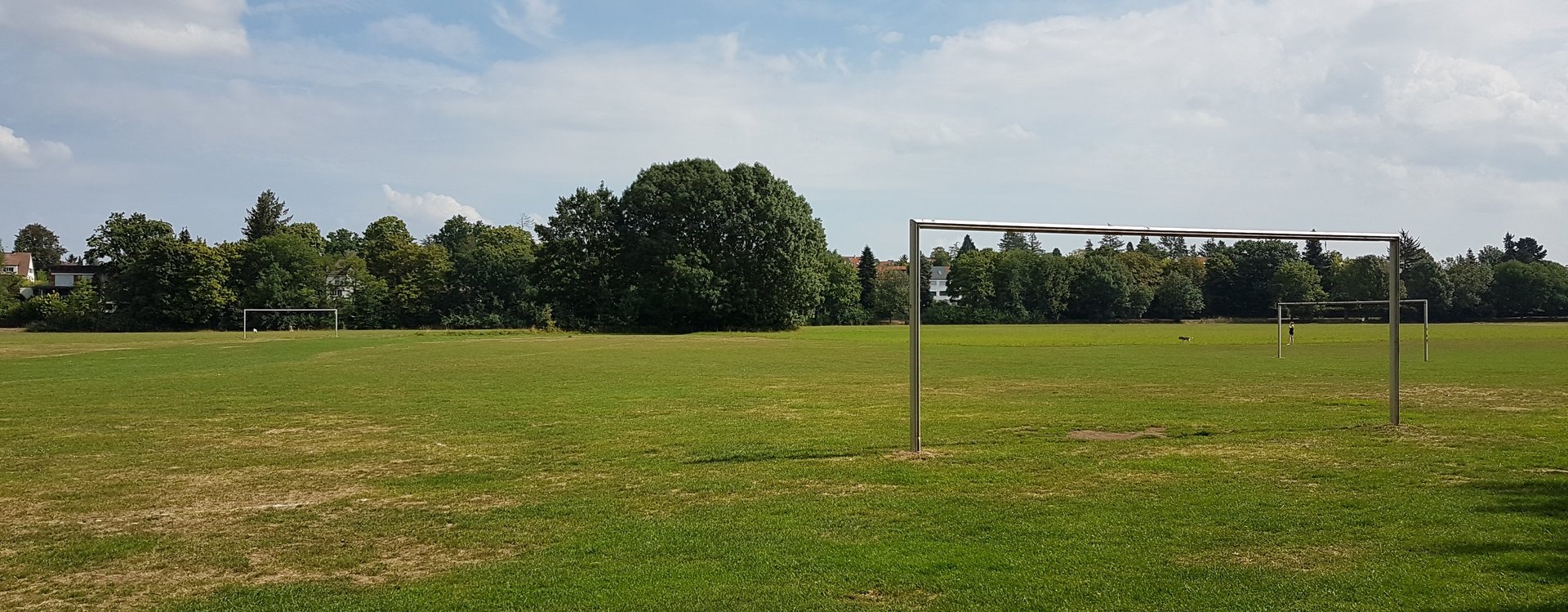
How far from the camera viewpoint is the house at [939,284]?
45.4 meters

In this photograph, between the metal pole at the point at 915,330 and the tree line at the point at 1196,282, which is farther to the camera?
the tree line at the point at 1196,282

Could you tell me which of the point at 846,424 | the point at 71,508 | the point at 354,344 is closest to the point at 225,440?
the point at 71,508

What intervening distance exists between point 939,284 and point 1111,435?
3607 centimetres

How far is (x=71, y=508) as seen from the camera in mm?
8625

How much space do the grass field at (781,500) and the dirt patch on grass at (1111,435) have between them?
0.87ft

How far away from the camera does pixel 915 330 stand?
11430 millimetres

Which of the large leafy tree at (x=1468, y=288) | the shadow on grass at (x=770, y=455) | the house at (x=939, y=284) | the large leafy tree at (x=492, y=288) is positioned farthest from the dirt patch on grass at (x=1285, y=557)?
the large leafy tree at (x=492, y=288)

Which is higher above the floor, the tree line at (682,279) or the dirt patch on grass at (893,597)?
the tree line at (682,279)

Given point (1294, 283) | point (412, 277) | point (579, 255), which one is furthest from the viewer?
point (412, 277)

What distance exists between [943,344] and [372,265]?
7500cm

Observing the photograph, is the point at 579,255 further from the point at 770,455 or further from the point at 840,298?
the point at 770,455

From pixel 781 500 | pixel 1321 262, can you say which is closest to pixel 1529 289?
pixel 1321 262

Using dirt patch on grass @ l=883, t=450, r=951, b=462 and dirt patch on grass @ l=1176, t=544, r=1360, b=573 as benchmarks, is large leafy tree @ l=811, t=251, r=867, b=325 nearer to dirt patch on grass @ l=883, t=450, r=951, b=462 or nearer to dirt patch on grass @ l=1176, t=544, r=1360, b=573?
dirt patch on grass @ l=883, t=450, r=951, b=462

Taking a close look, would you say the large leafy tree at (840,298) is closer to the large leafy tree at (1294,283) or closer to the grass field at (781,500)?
the large leafy tree at (1294,283)
